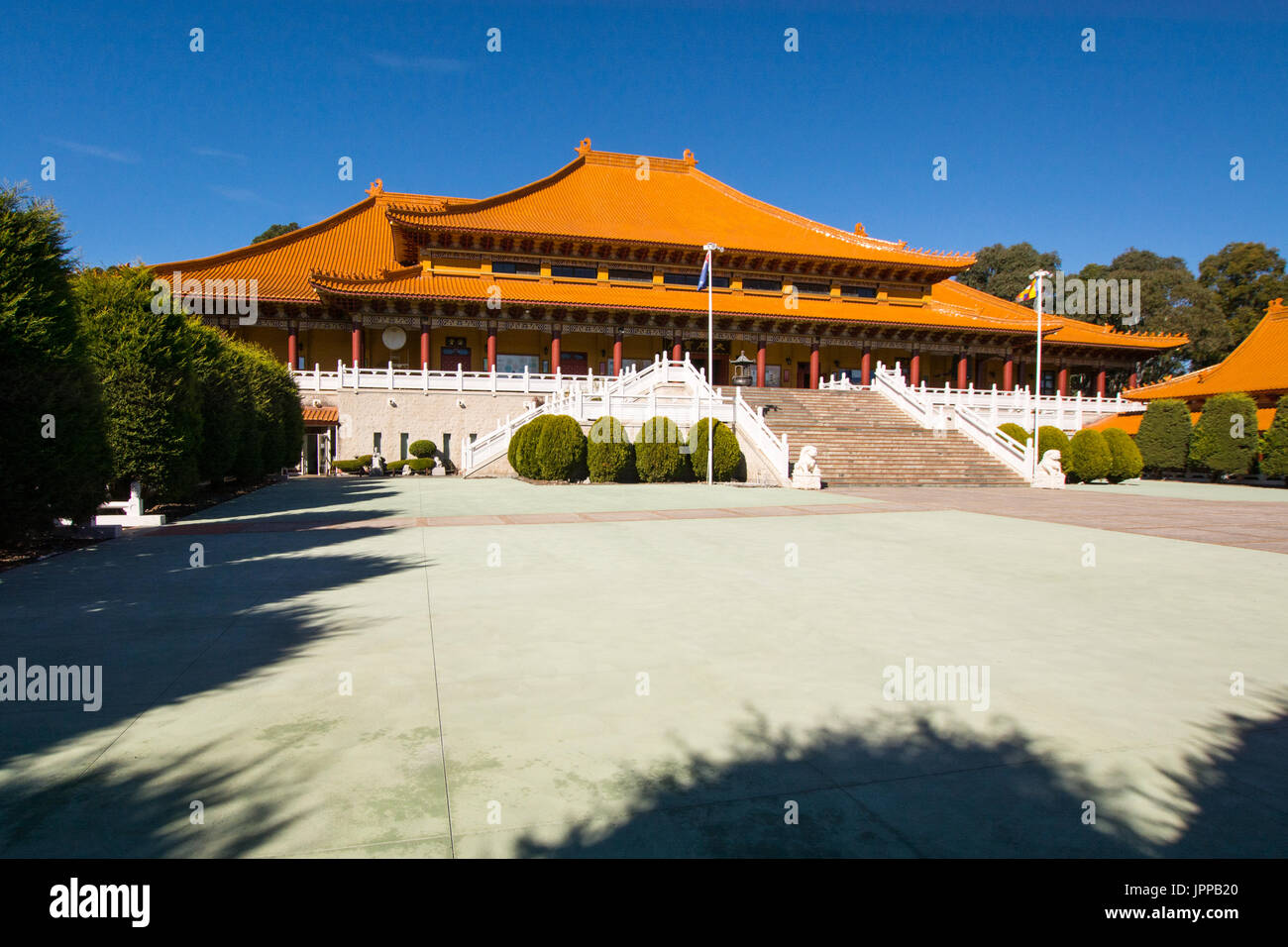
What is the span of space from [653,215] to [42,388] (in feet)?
110

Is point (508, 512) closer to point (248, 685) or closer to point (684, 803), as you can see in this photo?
point (248, 685)

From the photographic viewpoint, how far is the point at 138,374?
502 inches

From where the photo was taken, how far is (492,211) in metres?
36.0

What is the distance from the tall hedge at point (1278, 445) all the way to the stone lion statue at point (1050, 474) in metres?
10.6

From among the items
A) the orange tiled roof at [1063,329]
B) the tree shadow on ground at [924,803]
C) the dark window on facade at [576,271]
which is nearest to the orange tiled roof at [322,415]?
the dark window on facade at [576,271]

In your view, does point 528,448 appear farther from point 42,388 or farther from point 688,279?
point 688,279

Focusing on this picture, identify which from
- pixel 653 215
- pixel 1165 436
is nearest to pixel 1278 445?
pixel 1165 436

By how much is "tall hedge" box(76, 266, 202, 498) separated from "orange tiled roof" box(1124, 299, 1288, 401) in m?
39.9

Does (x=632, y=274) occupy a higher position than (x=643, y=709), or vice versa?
(x=632, y=274)

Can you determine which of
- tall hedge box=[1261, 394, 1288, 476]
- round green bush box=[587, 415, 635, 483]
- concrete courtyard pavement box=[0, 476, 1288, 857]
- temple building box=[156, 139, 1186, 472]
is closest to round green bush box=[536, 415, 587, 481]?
round green bush box=[587, 415, 635, 483]
